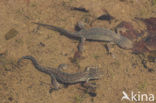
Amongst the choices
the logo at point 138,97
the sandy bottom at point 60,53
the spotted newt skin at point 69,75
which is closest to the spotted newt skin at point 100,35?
the sandy bottom at point 60,53

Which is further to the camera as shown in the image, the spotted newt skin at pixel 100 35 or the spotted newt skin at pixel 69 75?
the spotted newt skin at pixel 100 35

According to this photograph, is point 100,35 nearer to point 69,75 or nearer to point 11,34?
point 69,75

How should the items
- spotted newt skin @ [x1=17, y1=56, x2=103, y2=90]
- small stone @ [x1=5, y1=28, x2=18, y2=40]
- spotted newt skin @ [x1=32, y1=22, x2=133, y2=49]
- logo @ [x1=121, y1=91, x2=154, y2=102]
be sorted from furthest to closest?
small stone @ [x1=5, y1=28, x2=18, y2=40] → spotted newt skin @ [x1=32, y1=22, x2=133, y2=49] → spotted newt skin @ [x1=17, y1=56, x2=103, y2=90] → logo @ [x1=121, y1=91, x2=154, y2=102]

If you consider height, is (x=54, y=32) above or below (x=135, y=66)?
above

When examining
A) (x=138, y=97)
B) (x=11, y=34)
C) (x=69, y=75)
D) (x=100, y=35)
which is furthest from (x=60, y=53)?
(x=138, y=97)

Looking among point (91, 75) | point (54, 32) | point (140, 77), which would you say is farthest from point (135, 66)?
point (54, 32)

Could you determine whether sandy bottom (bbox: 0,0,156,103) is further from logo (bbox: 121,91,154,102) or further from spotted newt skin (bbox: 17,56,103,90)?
spotted newt skin (bbox: 17,56,103,90)

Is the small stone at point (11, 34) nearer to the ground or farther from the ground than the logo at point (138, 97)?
farther from the ground

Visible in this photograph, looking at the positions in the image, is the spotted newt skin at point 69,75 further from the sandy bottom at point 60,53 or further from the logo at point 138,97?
the logo at point 138,97

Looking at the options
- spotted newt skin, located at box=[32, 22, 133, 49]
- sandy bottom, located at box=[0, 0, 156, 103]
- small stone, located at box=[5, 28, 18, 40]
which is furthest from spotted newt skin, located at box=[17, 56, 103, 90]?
small stone, located at box=[5, 28, 18, 40]

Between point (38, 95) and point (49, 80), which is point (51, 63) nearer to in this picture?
point (49, 80)

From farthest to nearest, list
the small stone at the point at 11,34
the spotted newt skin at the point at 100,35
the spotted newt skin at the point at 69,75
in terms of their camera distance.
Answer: the small stone at the point at 11,34 < the spotted newt skin at the point at 100,35 < the spotted newt skin at the point at 69,75
